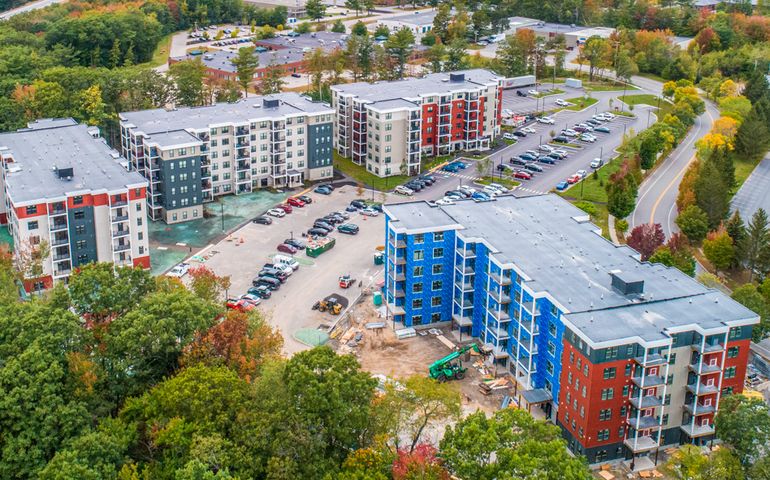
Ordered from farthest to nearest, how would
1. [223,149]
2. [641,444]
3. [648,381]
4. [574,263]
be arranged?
[223,149] → [574,263] → [641,444] → [648,381]

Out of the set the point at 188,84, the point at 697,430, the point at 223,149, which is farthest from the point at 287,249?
the point at 697,430

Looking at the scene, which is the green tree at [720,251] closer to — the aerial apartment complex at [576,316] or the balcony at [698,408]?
the aerial apartment complex at [576,316]

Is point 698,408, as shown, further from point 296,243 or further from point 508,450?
point 296,243

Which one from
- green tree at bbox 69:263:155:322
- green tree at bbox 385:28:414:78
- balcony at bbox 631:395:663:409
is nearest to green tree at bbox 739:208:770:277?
balcony at bbox 631:395:663:409

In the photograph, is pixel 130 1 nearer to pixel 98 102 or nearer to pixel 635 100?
pixel 98 102

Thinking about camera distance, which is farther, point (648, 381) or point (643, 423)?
point (643, 423)

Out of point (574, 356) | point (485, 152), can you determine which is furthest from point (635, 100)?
point (574, 356)
